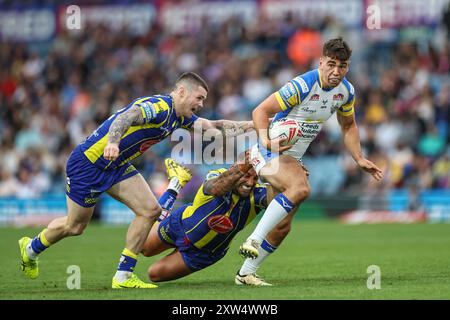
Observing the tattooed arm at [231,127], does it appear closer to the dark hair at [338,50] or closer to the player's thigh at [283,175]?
the player's thigh at [283,175]

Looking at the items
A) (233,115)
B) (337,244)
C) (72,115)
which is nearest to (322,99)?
(337,244)

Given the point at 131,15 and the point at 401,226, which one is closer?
the point at 401,226

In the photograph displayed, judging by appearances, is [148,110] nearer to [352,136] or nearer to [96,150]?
[96,150]

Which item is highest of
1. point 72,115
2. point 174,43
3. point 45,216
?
point 174,43

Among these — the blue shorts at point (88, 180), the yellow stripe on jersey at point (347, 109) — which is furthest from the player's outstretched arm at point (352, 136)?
the blue shorts at point (88, 180)

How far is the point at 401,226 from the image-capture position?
20.4 metres

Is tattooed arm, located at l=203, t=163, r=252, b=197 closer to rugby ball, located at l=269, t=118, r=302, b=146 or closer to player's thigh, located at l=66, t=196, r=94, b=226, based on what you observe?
rugby ball, located at l=269, t=118, r=302, b=146

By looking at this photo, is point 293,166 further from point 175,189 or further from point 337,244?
point 337,244

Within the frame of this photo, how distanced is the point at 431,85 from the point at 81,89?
9800 mm

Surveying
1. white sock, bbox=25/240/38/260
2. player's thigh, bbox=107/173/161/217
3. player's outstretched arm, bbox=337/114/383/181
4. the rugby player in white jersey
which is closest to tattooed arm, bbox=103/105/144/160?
player's thigh, bbox=107/173/161/217

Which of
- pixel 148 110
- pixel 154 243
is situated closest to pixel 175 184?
pixel 154 243

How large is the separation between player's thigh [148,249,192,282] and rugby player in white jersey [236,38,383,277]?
0.89 m

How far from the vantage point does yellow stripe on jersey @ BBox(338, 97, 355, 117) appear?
426 inches

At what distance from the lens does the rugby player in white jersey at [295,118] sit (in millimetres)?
9898
